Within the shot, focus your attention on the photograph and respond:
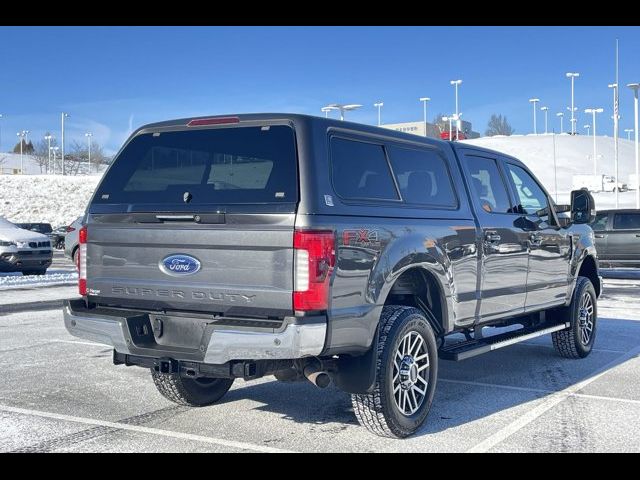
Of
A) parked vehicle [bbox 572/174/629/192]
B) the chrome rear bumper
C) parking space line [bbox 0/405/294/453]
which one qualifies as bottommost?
parking space line [bbox 0/405/294/453]

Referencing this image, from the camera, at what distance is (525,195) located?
Result: 7.45 m

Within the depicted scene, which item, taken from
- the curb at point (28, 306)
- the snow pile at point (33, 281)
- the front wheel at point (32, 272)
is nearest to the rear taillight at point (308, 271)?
the curb at point (28, 306)

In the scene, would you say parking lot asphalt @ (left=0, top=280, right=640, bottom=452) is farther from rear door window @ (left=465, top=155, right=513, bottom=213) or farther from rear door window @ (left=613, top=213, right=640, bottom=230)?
rear door window @ (left=613, top=213, right=640, bottom=230)

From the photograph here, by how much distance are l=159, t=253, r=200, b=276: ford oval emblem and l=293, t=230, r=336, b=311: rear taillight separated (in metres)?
0.72

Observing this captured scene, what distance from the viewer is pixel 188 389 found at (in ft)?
19.4

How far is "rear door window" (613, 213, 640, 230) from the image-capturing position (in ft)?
65.6

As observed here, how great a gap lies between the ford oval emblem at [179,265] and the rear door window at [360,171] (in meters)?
1.01

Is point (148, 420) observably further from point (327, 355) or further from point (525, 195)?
point (525, 195)

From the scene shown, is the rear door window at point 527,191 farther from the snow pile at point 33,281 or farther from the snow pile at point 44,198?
the snow pile at point 44,198

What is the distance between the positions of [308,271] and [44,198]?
56.8m

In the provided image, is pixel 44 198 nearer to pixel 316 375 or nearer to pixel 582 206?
pixel 582 206

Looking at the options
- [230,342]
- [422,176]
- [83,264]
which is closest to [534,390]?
[422,176]

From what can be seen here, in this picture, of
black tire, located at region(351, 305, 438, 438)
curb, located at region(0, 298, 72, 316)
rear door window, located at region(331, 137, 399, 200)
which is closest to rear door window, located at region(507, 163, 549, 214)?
rear door window, located at region(331, 137, 399, 200)
